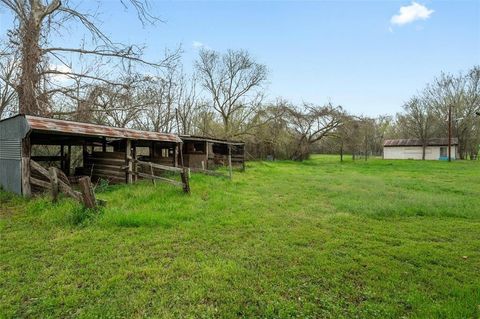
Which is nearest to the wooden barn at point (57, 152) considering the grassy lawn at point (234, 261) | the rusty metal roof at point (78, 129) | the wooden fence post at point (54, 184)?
the rusty metal roof at point (78, 129)

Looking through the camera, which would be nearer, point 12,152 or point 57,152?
point 12,152

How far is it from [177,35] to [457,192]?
47.4 feet

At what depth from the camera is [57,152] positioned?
45.8ft

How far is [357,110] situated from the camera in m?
31.1

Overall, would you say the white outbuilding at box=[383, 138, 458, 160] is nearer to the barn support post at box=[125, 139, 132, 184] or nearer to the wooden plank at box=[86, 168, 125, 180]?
the barn support post at box=[125, 139, 132, 184]

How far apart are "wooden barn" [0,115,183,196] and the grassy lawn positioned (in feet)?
3.26

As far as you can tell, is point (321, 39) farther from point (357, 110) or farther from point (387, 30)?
point (357, 110)

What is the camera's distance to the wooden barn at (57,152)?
23.5 feet

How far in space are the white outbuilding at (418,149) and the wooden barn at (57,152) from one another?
131 feet

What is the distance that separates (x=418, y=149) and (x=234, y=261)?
4515 centimetres

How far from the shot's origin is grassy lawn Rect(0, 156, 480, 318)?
9.12 feet

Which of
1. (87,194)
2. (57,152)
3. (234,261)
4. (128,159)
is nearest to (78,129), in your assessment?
(128,159)

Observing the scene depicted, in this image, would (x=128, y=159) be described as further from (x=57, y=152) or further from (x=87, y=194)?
(x=57, y=152)

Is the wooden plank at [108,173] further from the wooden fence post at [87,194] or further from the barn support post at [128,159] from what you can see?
the wooden fence post at [87,194]
